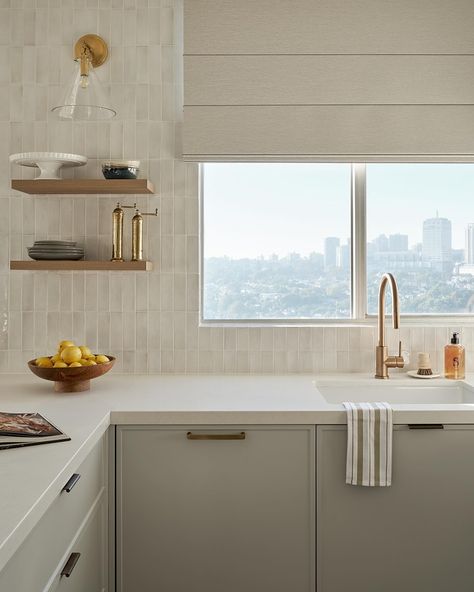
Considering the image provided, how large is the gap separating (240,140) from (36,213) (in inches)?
37.7

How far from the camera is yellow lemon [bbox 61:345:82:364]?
2.30 metres

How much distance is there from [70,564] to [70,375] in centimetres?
80

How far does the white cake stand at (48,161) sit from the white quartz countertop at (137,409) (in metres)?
0.88

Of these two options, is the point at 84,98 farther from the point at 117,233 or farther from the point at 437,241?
the point at 437,241

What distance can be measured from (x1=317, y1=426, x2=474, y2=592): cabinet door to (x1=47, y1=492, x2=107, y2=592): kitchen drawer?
0.72m

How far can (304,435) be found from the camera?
2094mm

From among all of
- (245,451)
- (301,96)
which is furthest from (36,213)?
(245,451)

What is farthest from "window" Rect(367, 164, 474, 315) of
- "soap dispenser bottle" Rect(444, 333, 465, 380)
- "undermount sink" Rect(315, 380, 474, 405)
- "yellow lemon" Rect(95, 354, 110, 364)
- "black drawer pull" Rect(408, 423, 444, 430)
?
"yellow lemon" Rect(95, 354, 110, 364)

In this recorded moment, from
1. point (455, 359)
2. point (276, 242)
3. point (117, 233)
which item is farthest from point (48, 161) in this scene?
point (455, 359)

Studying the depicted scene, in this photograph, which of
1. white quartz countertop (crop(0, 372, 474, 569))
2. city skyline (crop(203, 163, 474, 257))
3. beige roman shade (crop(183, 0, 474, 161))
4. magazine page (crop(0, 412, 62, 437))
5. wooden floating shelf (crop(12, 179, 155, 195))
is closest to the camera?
white quartz countertop (crop(0, 372, 474, 569))

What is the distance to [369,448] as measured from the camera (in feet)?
6.77

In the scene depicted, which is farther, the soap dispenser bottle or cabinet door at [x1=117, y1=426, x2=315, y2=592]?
the soap dispenser bottle

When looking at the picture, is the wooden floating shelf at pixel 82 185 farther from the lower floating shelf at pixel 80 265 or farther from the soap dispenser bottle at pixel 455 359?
the soap dispenser bottle at pixel 455 359

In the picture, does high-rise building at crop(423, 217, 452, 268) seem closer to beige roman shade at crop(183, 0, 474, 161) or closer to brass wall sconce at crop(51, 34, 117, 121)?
beige roman shade at crop(183, 0, 474, 161)
